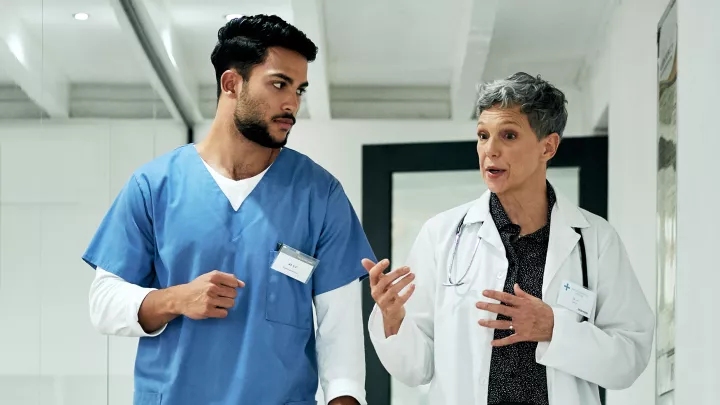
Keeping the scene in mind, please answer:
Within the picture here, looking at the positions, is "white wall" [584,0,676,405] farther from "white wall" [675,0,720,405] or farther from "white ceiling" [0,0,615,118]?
"white wall" [675,0,720,405]

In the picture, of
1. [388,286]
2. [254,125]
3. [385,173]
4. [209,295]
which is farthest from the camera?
[385,173]

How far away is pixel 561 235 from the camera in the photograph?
2.42m

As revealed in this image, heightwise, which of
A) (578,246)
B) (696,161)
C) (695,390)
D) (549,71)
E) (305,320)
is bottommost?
(695,390)

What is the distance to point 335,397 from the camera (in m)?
2.27

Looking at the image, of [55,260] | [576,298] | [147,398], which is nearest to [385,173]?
[55,260]

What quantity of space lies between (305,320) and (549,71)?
4.16m

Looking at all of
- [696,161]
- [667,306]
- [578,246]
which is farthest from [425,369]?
[667,306]

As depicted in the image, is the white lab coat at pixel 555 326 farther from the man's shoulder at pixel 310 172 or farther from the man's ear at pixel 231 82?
the man's ear at pixel 231 82

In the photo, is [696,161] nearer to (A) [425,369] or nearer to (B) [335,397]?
(A) [425,369]

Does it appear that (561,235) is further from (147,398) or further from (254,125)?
(147,398)

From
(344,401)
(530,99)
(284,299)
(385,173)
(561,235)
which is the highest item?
(385,173)

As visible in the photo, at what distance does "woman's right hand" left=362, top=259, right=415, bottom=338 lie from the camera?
2217mm

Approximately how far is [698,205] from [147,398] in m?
1.36

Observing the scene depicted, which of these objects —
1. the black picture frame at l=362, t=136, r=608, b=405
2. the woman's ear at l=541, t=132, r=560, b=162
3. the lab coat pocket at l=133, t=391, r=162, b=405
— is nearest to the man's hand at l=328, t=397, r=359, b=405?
the lab coat pocket at l=133, t=391, r=162, b=405
